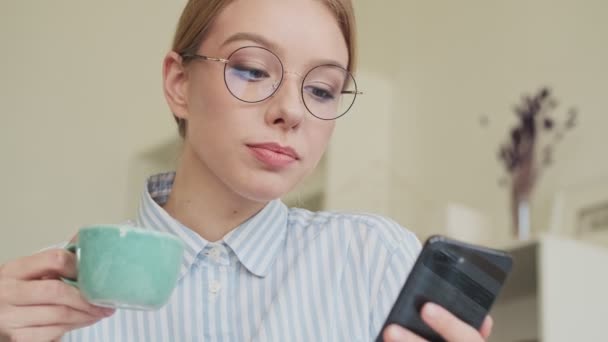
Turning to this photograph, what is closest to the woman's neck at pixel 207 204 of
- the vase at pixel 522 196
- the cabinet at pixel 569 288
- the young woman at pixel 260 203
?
the young woman at pixel 260 203

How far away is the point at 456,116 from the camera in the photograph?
2.88 metres

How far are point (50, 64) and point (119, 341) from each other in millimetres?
2105

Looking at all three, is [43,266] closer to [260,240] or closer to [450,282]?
[260,240]

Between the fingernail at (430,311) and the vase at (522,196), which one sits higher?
the fingernail at (430,311)

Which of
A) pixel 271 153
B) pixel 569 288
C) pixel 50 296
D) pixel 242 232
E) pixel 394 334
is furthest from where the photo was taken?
pixel 569 288

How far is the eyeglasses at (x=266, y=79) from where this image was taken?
1026mm

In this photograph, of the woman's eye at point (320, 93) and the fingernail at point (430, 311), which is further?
the woman's eye at point (320, 93)

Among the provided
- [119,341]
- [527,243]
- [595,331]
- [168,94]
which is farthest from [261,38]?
[595,331]

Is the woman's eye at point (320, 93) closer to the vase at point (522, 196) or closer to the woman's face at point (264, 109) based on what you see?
the woman's face at point (264, 109)

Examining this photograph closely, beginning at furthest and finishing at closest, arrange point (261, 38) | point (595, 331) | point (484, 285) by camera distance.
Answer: point (595, 331)
point (261, 38)
point (484, 285)

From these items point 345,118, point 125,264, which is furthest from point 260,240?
point 345,118

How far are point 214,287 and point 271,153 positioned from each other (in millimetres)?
214

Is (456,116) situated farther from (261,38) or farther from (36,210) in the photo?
(261,38)

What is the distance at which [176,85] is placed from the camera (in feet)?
3.81
